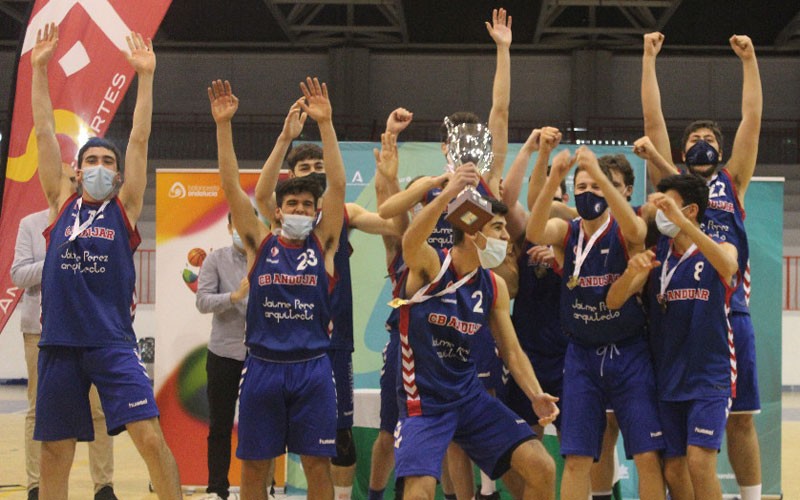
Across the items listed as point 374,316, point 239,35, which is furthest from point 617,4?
point 374,316

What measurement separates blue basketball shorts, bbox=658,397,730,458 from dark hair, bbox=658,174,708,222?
3.02ft

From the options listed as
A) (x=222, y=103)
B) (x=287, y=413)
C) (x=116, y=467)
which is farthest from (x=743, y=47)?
(x=116, y=467)

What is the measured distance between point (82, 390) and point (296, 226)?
1.38 meters

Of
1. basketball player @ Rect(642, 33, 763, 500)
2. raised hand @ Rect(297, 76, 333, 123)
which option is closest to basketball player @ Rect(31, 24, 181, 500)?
raised hand @ Rect(297, 76, 333, 123)

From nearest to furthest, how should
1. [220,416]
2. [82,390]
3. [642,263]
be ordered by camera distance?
[642,263] < [82,390] < [220,416]

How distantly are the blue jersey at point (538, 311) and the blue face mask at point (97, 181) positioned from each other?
90.2 inches

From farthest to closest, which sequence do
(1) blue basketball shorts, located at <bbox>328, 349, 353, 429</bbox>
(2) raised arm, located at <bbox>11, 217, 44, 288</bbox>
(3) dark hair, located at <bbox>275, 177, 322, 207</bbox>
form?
(2) raised arm, located at <bbox>11, 217, 44, 288</bbox>
(1) blue basketball shorts, located at <bbox>328, 349, 353, 429</bbox>
(3) dark hair, located at <bbox>275, 177, 322, 207</bbox>

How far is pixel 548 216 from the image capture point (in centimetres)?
532

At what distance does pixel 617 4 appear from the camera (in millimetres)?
18969

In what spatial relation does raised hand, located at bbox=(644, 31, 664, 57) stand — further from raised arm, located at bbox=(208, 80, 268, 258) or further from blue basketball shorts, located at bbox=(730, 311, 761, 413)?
raised arm, located at bbox=(208, 80, 268, 258)

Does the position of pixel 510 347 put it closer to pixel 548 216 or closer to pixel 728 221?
pixel 548 216

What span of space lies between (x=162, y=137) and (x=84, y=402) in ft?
53.6

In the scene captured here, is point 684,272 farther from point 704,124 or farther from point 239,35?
point 239,35

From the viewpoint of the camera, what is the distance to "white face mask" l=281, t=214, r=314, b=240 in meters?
5.29
